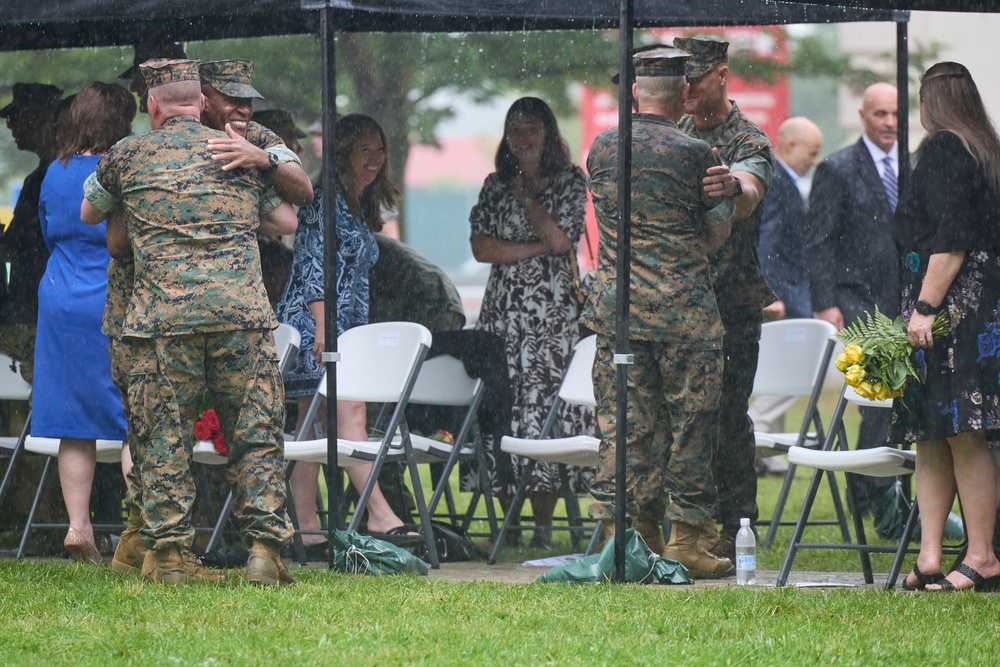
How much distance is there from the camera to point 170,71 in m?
6.34

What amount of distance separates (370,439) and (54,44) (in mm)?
2698

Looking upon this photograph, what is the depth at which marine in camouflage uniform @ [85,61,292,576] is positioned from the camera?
20.3 feet

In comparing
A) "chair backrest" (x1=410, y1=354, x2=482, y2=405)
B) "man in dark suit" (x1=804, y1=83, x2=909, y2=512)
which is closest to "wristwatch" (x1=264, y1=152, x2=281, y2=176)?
"chair backrest" (x1=410, y1=354, x2=482, y2=405)

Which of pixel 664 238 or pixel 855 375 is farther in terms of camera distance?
pixel 664 238

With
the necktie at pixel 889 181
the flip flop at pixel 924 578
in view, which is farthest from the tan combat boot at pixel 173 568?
the necktie at pixel 889 181

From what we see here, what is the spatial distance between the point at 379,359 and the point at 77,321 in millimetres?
1348

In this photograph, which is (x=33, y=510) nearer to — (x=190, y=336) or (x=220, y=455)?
(x=220, y=455)

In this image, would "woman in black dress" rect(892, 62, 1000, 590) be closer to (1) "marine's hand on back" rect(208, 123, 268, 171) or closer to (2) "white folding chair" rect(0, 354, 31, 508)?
(1) "marine's hand on back" rect(208, 123, 268, 171)

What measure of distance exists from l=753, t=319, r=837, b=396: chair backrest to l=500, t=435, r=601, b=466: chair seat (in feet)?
3.56

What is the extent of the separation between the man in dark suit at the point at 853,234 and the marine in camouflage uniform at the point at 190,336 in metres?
4.14

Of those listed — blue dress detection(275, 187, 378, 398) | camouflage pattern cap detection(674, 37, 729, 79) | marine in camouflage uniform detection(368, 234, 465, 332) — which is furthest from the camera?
marine in camouflage uniform detection(368, 234, 465, 332)

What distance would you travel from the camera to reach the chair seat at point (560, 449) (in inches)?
288

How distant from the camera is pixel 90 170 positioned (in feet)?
23.6

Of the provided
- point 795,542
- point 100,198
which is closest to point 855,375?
point 795,542
